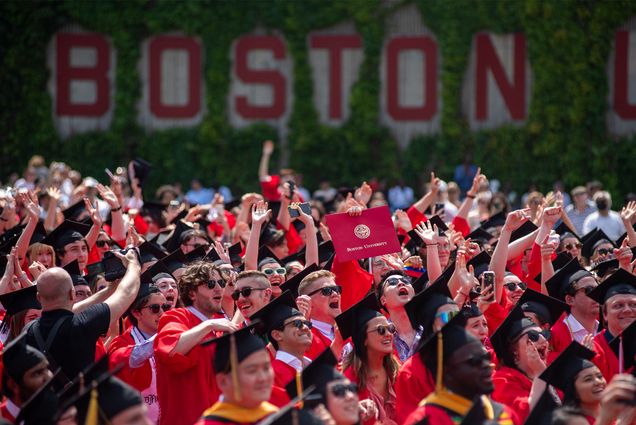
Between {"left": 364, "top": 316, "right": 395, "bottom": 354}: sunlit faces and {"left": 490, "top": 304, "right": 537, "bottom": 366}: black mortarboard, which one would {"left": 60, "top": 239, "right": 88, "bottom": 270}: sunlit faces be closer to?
{"left": 364, "top": 316, "right": 395, "bottom": 354}: sunlit faces

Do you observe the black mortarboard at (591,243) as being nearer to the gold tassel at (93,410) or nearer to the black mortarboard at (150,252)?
the black mortarboard at (150,252)

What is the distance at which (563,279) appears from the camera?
8.52 metres

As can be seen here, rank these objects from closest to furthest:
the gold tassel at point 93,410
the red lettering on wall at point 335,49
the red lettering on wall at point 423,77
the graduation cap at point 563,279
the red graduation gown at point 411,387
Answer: the gold tassel at point 93,410 → the red graduation gown at point 411,387 → the graduation cap at point 563,279 → the red lettering on wall at point 423,77 → the red lettering on wall at point 335,49

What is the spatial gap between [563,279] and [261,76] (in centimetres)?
1814

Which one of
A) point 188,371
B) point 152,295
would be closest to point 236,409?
point 188,371

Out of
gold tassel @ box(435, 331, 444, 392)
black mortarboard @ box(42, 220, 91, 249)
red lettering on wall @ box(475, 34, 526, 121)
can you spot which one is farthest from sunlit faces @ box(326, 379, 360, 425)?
red lettering on wall @ box(475, 34, 526, 121)

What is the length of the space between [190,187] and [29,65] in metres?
5.15

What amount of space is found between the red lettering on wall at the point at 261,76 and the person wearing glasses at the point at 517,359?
19.5m

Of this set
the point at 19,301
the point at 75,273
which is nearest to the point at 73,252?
the point at 75,273

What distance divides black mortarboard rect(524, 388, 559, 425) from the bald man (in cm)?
268

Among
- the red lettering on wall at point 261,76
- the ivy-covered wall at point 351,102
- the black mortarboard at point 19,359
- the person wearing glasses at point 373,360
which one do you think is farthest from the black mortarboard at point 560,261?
the red lettering on wall at point 261,76

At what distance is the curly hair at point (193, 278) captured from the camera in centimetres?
721

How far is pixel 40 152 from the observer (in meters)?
26.2

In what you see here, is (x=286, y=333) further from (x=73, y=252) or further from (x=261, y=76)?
(x=261, y=76)
